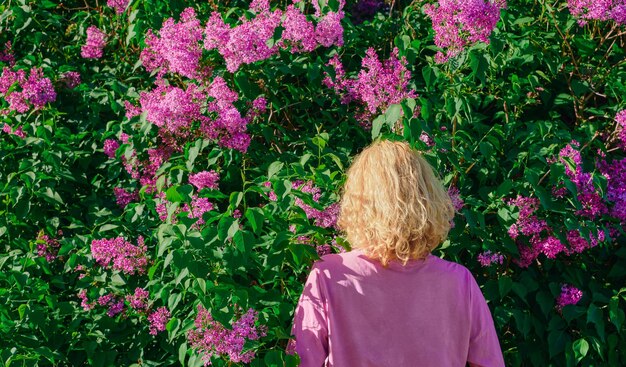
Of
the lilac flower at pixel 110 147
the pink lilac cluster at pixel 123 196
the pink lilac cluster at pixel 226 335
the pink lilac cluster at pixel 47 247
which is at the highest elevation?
the lilac flower at pixel 110 147

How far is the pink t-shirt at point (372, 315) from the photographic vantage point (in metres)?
2.11

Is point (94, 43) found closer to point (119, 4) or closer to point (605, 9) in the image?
point (119, 4)

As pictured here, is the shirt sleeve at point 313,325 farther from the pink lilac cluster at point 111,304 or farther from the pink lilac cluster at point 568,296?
the pink lilac cluster at point 568,296

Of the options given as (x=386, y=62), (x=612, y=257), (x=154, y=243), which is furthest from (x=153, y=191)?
(x=612, y=257)

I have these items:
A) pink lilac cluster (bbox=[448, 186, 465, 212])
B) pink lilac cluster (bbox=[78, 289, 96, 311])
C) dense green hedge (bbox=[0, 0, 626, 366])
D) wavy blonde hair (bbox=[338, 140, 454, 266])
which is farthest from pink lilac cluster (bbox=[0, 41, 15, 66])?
wavy blonde hair (bbox=[338, 140, 454, 266])

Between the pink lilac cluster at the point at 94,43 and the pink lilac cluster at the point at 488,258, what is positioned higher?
the pink lilac cluster at the point at 94,43

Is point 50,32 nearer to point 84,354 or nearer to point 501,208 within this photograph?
point 84,354

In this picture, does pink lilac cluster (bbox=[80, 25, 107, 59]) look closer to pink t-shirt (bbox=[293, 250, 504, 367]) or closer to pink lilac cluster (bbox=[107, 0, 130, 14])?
pink lilac cluster (bbox=[107, 0, 130, 14])

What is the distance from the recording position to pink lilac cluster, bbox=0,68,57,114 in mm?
3414

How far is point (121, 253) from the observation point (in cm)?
284

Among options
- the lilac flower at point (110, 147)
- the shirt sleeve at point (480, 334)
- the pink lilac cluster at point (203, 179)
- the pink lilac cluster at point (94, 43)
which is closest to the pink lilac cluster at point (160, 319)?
the pink lilac cluster at point (203, 179)

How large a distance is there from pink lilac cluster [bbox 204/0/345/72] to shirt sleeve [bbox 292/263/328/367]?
113 centimetres

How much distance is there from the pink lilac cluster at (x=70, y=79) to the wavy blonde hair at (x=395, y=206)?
6.47ft

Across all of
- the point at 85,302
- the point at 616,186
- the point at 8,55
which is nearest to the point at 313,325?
the point at 85,302
